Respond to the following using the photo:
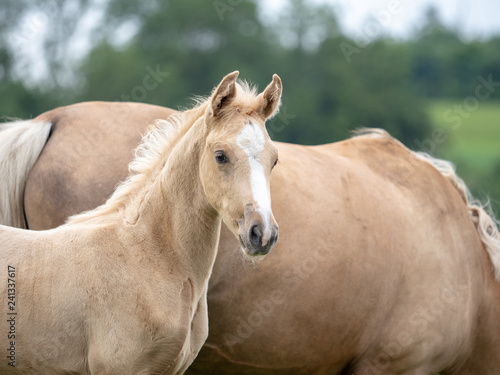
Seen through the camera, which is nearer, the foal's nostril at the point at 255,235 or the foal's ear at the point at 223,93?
the foal's nostril at the point at 255,235

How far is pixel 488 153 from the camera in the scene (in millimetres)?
35219

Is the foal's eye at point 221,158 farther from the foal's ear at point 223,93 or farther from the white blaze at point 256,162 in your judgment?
the foal's ear at point 223,93

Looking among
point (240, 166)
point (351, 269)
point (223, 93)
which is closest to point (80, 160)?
point (223, 93)

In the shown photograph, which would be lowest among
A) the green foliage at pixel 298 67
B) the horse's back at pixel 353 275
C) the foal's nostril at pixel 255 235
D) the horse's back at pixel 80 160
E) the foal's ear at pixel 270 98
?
the green foliage at pixel 298 67

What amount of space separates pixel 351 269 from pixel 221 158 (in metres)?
1.81

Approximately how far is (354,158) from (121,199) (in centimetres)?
232

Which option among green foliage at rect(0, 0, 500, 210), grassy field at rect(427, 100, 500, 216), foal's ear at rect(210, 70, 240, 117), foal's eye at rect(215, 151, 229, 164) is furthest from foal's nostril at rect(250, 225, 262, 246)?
green foliage at rect(0, 0, 500, 210)

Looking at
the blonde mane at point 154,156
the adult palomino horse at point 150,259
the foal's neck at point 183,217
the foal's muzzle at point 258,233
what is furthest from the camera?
the blonde mane at point 154,156

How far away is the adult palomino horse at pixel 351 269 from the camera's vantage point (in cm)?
452

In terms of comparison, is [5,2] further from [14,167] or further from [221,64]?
[14,167]

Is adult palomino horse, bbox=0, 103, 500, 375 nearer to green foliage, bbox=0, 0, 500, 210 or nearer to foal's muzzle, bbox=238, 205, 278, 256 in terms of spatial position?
foal's muzzle, bbox=238, 205, 278, 256

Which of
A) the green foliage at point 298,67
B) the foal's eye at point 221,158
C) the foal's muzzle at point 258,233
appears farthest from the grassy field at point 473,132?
the foal's muzzle at point 258,233

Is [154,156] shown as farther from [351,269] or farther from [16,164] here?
[351,269]

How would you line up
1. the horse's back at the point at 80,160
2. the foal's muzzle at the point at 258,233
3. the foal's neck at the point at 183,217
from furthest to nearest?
1. the horse's back at the point at 80,160
2. the foal's neck at the point at 183,217
3. the foal's muzzle at the point at 258,233
